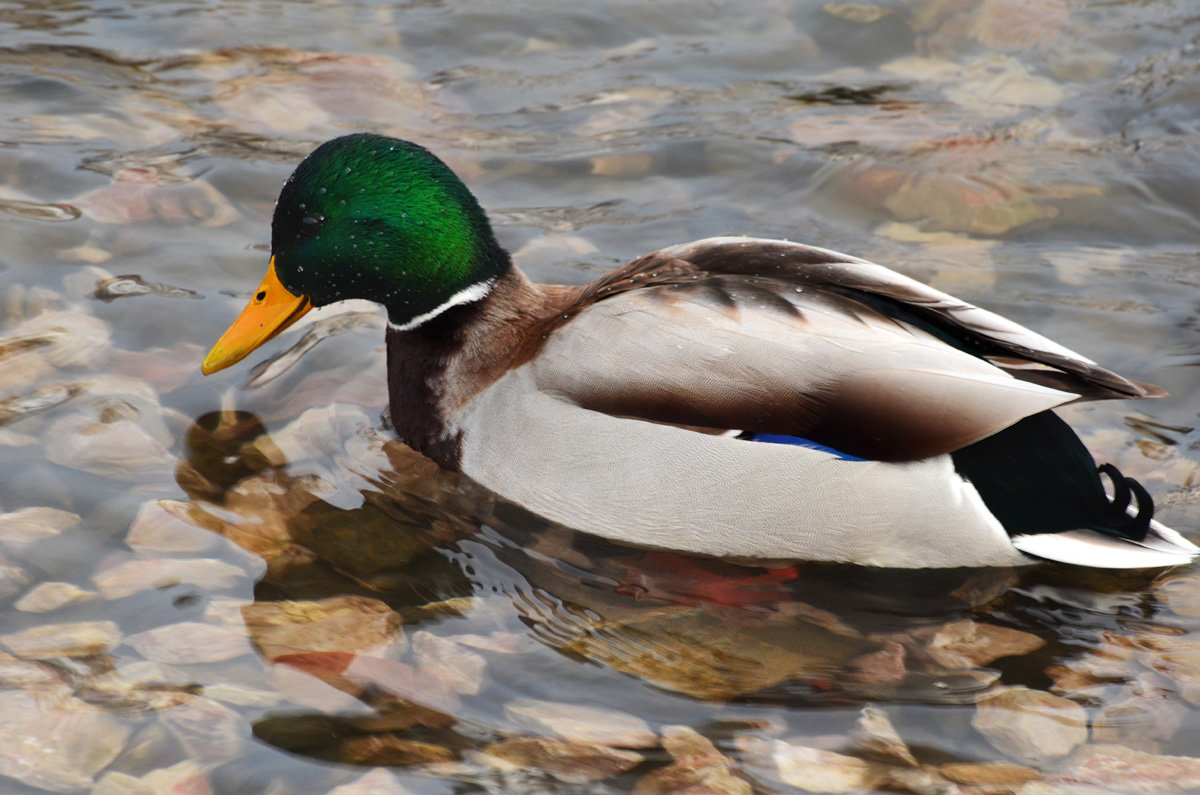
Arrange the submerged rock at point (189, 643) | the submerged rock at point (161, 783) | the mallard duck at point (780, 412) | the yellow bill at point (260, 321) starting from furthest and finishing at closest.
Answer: the yellow bill at point (260, 321) → the mallard duck at point (780, 412) → the submerged rock at point (189, 643) → the submerged rock at point (161, 783)

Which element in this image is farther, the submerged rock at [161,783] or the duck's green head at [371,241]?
the duck's green head at [371,241]

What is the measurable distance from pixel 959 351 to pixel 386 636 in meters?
1.91

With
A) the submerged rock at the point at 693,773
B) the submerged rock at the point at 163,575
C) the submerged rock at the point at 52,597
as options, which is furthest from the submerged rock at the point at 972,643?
the submerged rock at the point at 52,597

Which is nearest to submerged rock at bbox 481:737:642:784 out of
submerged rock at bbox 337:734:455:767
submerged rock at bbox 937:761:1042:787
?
submerged rock at bbox 337:734:455:767

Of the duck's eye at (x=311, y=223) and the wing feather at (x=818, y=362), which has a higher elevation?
the duck's eye at (x=311, y=223)

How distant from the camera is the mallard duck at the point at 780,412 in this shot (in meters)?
3.96

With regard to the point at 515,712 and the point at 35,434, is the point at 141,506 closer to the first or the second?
the point at 35,434

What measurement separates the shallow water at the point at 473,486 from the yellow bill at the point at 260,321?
42 centimetres

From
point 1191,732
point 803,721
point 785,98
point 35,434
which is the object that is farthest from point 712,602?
point 785,98

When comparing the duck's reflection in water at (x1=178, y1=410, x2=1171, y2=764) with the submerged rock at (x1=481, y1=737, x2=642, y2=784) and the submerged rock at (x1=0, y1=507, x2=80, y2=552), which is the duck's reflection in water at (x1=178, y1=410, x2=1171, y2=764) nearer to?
the submerged rock at (x1=481, y1=737, x2=642, y2=784)

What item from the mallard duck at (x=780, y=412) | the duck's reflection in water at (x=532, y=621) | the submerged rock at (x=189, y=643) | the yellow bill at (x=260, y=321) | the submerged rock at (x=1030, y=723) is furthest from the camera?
the yellow bill at (x=260, y=321)

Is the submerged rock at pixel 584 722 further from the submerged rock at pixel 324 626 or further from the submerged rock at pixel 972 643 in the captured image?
the submerged rock at pixel 972 643

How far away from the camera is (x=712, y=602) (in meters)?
4.27

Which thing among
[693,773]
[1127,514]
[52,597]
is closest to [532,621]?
[693,773]
